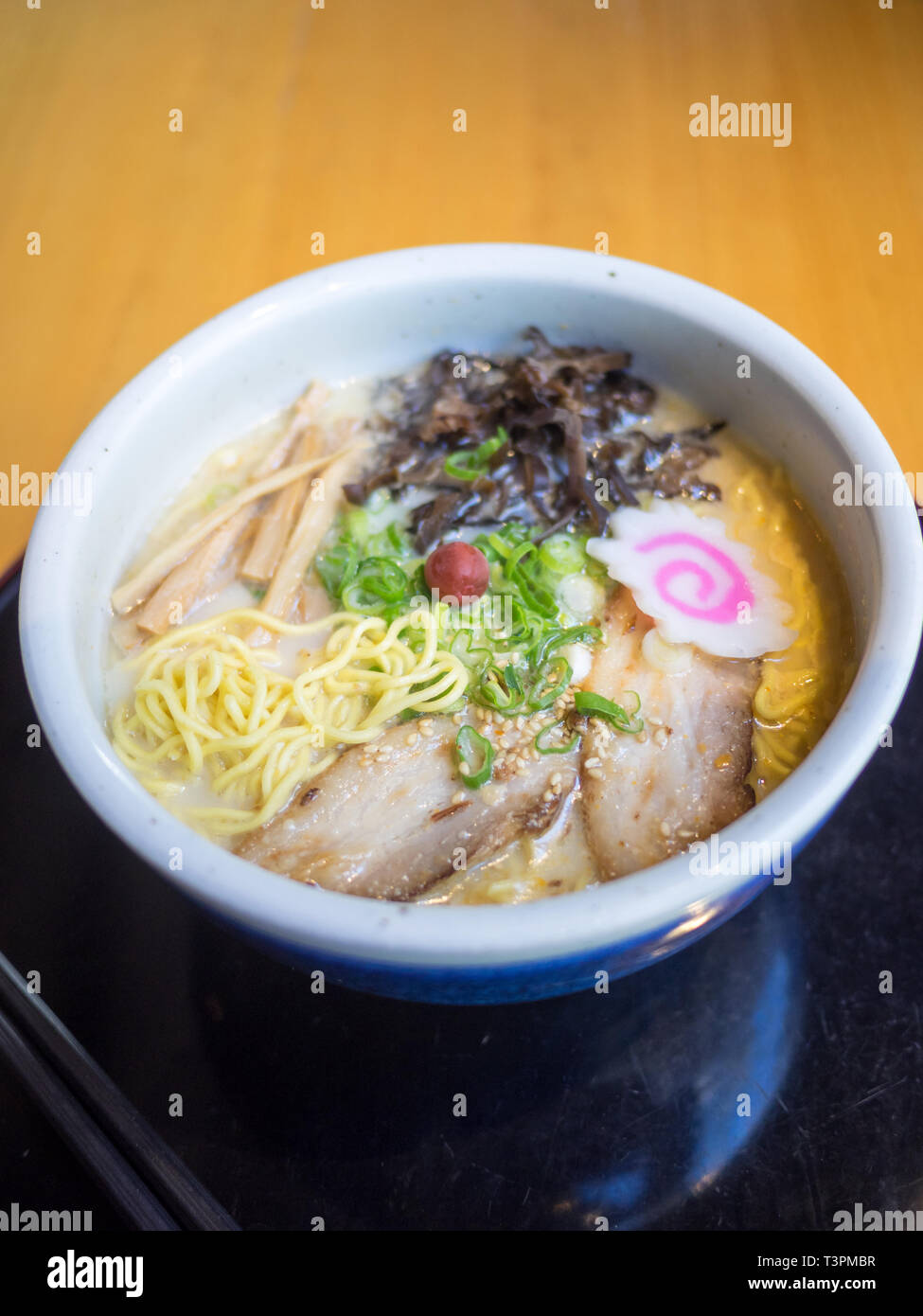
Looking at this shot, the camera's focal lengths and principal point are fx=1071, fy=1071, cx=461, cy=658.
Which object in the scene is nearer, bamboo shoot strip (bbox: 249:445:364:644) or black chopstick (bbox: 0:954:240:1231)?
black chopstick (bbox: 0:954:240:1231)

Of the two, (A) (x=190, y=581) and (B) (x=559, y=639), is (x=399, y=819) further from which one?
(A) (x=190, y=581)

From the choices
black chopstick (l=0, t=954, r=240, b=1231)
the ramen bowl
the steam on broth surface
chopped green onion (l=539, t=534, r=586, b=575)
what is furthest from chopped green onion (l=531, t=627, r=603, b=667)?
black chopstick (l=0, t=954, r=240, b=1231)

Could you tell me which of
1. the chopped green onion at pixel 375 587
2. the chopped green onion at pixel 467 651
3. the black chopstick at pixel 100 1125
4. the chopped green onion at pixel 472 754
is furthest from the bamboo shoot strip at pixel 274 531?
the black chopstick at pixel 100 1125

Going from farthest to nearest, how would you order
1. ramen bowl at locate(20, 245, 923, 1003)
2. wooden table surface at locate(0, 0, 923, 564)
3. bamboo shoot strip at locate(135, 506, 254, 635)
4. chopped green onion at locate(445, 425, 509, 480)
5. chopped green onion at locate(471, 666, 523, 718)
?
wooden table surface at locate(0, 0, 923, 564), chopped green onion at locate(445, 425, 509, 480), bamboo shoot strip at locate(135, 506, 254, 635), chopped green onion at locate(471, 666, 523, 718), ramen bowl at locate(20, 245, 923, 1003)

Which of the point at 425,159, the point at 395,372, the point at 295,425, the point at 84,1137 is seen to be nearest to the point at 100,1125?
the point at 84,1137

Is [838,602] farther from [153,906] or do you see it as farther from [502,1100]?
[153,906]

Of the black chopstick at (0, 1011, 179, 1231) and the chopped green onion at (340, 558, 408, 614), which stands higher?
the chopped green onion at (340, 558, 408, 614)

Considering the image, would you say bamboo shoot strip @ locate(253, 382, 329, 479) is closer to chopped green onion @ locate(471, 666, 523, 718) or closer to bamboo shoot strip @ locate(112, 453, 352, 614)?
bamboo shoot strip @ locate(112, 453, 352, 614)
